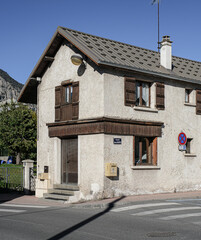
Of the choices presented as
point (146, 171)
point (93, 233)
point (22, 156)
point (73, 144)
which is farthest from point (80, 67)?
point (22, 156)

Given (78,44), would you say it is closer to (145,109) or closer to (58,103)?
(58,103)

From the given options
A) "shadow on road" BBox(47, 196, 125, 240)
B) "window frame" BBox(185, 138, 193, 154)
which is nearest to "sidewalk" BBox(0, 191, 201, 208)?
"shadow on road" BBox(47, 196, 125, 240)

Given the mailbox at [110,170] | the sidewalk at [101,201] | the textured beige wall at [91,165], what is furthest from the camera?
the textured beige wall at [91,165]

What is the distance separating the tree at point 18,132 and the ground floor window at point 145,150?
3232 centimetres

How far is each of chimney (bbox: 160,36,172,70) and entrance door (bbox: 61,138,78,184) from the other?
5.86 meters

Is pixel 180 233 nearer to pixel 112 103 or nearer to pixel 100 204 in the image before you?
pixel 100 204

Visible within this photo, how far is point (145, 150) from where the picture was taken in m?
17.1

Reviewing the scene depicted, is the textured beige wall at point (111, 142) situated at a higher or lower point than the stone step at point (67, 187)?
higher

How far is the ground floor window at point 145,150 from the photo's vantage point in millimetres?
16672

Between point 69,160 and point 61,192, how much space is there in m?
1.54

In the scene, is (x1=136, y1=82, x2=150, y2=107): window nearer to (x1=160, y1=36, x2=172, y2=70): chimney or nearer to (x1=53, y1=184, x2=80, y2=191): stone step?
(x1=160, y1=36, x2=172, y2=70): chimney

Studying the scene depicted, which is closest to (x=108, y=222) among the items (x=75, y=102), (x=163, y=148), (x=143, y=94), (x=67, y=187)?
(x=67, y=187)

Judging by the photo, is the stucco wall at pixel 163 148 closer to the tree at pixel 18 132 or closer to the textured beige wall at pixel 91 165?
the textured beige wall at pixel 91 165

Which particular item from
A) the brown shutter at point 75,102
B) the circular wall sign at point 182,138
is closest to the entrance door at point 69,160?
the brown shutter at point 75,102
